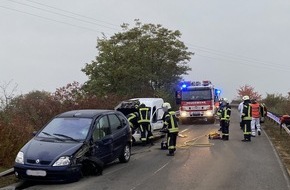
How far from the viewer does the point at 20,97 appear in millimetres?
16531

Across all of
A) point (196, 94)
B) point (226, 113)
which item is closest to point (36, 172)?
point (226, 113)

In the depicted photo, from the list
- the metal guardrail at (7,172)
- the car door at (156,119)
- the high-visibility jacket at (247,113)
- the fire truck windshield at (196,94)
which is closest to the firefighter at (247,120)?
the high-visibility jacket at (247,113)

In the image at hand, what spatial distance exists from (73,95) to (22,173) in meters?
9.92

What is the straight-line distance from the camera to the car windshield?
407 inches

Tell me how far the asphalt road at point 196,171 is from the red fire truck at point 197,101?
11.2 metres

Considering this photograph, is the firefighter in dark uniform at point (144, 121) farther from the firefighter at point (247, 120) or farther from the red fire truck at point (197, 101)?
the red fire truck at point (197, 101)

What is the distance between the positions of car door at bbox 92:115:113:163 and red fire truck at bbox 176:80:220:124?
1649cm

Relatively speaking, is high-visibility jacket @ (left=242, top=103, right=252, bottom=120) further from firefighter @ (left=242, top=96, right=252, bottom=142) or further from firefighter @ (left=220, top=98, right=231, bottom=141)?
firefighter @ (left=220, top=98, right=231, bottom=141)

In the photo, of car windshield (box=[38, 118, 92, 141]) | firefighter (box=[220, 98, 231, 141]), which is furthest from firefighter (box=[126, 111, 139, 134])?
car windshield (box=[38, 118, 92, 141])

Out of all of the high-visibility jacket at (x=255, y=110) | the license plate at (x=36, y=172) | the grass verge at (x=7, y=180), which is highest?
the high-visibility jacket at (x=255, y=110)

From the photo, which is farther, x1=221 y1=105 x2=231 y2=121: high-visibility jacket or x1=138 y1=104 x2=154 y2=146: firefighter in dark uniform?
x1=221 y1=105 x2=231 y2=121: high-visibility jacket

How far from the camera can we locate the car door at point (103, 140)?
34.8 feet

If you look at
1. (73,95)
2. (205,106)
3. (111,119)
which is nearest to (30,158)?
(111,119)

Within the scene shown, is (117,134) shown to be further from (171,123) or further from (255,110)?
(255,110)
